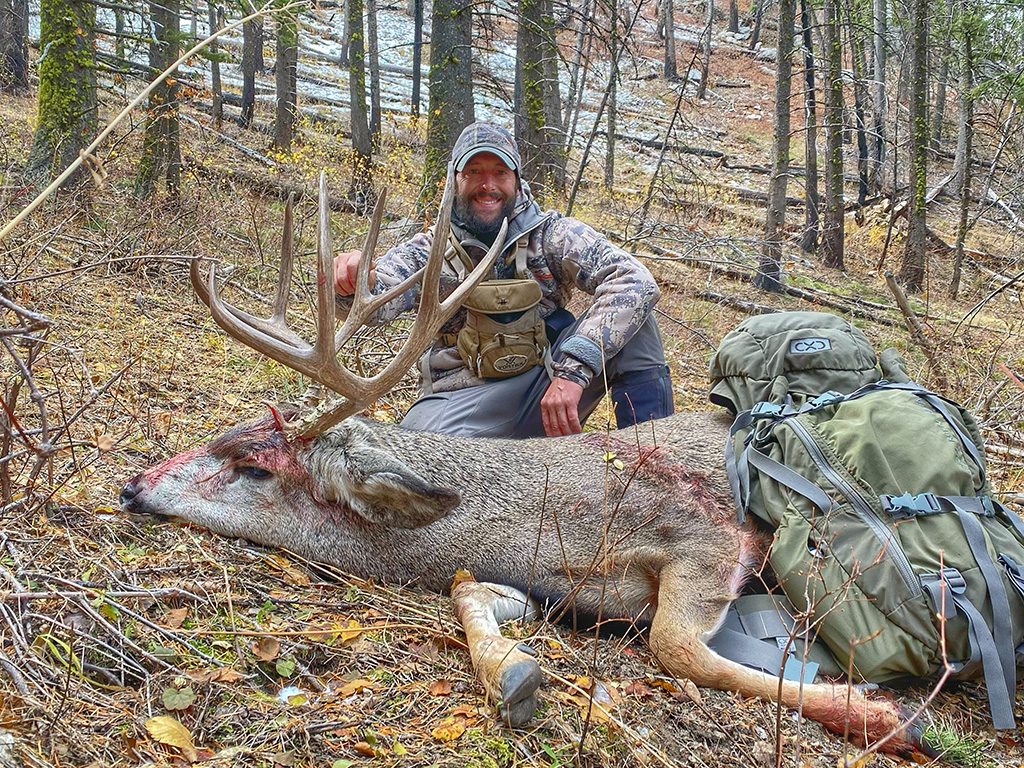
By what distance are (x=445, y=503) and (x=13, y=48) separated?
20.3 metres

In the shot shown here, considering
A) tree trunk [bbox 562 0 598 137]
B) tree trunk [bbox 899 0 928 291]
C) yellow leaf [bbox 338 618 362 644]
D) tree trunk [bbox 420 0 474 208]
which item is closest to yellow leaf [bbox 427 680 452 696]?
yellow leaf [bbox 338 618 362 644]

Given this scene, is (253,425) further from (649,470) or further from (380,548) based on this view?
(649,470)

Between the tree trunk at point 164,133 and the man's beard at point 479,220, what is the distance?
526cm

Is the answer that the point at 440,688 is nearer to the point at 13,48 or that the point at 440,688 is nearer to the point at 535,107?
the point at 535,107

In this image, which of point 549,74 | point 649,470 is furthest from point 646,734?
point 549,74

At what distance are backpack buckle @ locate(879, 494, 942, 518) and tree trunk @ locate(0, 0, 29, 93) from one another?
777 inches

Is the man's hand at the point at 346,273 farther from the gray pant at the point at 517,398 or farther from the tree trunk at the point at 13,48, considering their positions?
the tree trunk at the point at 13,48

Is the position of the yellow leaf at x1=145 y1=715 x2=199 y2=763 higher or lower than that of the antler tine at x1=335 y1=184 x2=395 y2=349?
lower

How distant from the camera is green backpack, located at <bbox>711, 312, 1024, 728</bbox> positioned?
344cm

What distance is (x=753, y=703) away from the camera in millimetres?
3438

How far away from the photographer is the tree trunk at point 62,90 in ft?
28.9

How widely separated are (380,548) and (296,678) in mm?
1147

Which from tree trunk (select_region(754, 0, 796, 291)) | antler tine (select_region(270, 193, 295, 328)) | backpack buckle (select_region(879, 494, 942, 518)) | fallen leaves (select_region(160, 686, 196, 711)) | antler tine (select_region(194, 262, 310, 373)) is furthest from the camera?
tree trunk (select_region(754, 0, 796, 291))

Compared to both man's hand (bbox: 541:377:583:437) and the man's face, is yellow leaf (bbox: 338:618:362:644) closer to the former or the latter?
man's hand (bbox: 541:377:583:437)
